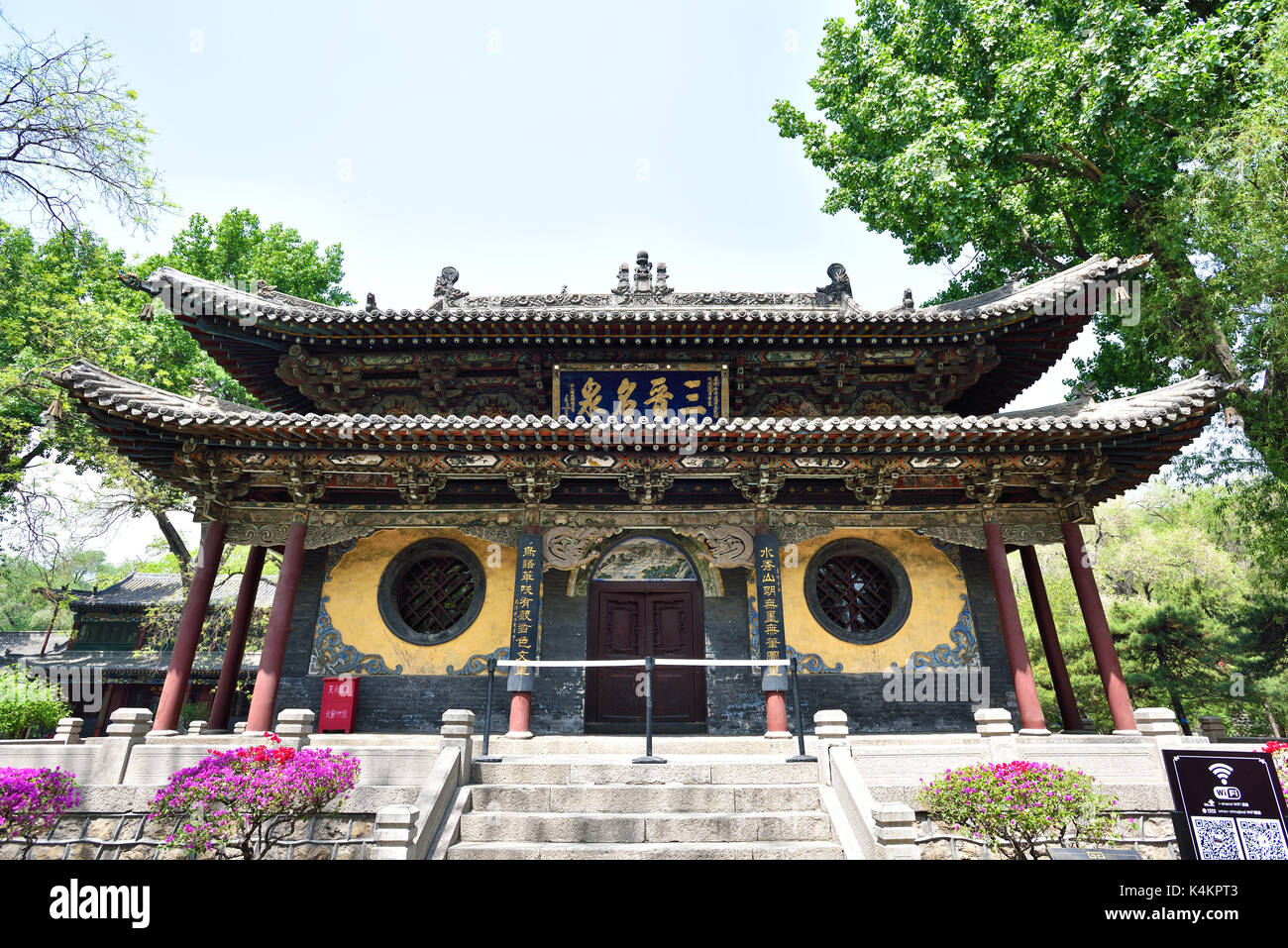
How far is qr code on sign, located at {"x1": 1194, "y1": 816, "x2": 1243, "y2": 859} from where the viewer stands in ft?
14.9

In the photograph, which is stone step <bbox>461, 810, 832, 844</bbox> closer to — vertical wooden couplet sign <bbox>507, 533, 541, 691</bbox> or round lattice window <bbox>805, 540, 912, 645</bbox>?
vertical wooden couplet sign <bbox>507, 533, 541, 691</bbox>

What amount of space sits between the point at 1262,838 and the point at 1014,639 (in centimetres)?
419

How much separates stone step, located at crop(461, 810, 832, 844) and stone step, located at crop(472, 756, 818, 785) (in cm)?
60

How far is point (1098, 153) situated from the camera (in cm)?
1189

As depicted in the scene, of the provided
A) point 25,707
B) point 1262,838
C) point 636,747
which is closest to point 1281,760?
point 1262,838

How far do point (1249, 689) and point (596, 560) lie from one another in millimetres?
17777

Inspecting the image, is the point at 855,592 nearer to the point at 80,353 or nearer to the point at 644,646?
the point at 644,646

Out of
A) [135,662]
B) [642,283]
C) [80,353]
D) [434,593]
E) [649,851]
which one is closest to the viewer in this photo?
[649,851]

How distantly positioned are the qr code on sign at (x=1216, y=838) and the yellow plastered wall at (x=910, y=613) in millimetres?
4983

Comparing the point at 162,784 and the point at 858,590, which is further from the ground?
the point at 858,590

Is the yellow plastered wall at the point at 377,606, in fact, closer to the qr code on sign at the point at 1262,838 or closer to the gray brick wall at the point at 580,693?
the gray brick wall at the point at 580,693

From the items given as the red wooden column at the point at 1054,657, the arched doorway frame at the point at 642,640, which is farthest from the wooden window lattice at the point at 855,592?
the red wooden column at the point at 1054,657

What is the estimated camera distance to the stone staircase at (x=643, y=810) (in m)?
5.39

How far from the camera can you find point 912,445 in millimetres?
8609
